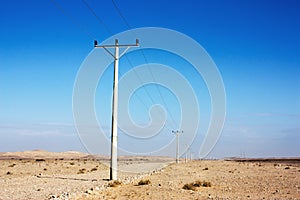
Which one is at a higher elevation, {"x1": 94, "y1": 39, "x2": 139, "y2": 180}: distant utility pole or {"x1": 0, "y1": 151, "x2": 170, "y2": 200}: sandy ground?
{"x1": 94, "y1": 39, "x2": 139, "y2": 180}: distant utility pole

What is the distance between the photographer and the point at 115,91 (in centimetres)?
2756

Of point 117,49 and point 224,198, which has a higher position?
point 117,49

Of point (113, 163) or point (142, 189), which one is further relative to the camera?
point (113, 163)

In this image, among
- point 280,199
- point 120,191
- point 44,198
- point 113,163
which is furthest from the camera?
point 113,163

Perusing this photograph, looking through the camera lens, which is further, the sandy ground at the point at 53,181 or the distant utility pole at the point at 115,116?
the distant utility pole at the point at 115,116

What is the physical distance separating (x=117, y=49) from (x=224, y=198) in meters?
14.4

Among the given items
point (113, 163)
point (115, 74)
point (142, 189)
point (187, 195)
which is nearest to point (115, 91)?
point (115, 74)

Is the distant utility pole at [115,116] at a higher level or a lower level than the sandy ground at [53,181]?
higher

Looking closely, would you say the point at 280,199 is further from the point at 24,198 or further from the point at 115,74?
the point at 115,74

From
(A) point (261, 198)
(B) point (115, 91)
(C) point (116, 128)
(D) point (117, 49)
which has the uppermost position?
(D) point (117, 49)

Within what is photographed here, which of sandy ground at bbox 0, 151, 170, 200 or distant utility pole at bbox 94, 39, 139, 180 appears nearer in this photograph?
sandy ground at bbox 0, 151, 170, 200

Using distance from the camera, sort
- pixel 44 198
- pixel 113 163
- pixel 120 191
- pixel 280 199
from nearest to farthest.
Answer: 1. pixel 44 198
2. pixel 280 199
3. pixel 120 191
4. pixel 113 163

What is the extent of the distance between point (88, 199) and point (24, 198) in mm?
2759

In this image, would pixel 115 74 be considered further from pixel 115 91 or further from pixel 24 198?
pixel 24 198
